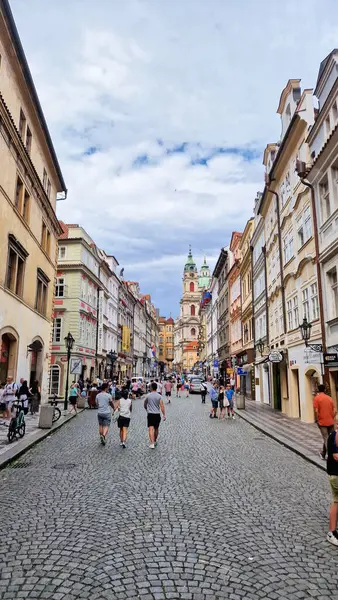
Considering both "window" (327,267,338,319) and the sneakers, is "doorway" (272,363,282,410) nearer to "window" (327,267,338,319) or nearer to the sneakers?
"window" (327,267,338,319)

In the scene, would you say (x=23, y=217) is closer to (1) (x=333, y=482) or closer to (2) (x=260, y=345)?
(2) (x=260, y=345)

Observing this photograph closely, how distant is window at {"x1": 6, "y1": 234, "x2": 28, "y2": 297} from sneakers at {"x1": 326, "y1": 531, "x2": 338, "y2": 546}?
19085 millimetres

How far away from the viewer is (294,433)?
16.2 meters

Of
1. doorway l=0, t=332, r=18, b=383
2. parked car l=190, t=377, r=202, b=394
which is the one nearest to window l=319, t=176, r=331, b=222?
doorway l=0, t=332, r=18, b=383

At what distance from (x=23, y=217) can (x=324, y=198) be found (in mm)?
15293

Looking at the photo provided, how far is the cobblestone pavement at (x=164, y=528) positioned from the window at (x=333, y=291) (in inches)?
285

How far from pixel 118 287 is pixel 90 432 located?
158 feet

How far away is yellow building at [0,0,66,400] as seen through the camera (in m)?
19.9

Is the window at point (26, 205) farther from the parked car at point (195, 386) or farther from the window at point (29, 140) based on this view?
the parked car at point (195, 386)

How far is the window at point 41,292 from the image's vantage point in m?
27.9

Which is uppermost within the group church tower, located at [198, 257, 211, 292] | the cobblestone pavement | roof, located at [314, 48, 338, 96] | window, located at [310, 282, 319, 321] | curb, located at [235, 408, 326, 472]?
church tower, located at [198, 257, 211, 292]

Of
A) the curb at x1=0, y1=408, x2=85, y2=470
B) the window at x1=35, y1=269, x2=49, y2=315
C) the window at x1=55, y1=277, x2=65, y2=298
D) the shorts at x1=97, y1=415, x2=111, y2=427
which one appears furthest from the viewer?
the window at x1=55, y1=277, x2=65, y2=298

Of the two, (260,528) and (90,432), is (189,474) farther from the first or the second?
(90,432)

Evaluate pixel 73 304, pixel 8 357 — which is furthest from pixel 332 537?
pixel 73 304
